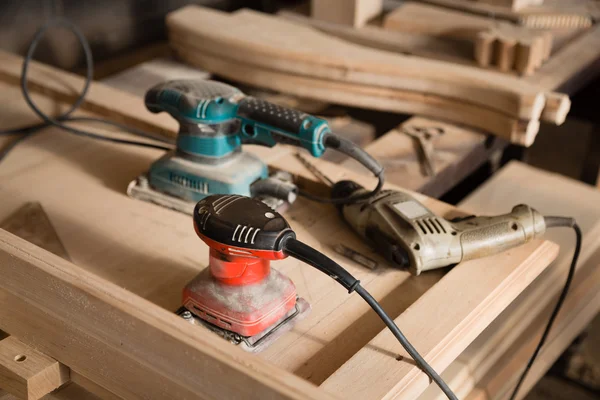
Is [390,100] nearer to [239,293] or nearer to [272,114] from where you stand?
[272,114]

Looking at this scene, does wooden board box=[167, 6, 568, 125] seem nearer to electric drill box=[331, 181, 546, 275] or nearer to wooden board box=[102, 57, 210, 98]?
wooden board box=[102, 57, 210, 98]

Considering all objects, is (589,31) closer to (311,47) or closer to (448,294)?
(311,47)

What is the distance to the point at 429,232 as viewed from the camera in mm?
921

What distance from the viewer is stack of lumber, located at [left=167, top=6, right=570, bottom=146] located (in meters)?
1.33

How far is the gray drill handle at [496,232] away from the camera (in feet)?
3.07

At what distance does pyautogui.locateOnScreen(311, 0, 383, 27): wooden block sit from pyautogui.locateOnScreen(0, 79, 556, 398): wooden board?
696mm

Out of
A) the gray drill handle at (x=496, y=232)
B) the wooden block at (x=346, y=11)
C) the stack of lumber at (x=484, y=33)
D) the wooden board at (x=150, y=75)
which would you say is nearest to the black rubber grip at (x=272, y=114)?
the gray drill handle at (x=496, y=232)

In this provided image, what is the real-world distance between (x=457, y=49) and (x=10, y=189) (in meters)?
1.02

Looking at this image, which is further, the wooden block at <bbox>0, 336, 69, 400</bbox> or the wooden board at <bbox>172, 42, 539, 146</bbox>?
the wooden board at <bbox>172, 42, 539, 146</bbox>

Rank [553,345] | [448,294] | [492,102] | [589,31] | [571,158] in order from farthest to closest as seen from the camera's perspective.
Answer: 1. [571,158]
2. [589,31]
3. [492,102]
4. [553,345]
5. [448,294]

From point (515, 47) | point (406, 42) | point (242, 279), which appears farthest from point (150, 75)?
point (242, 279)

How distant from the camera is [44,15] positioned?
5.74 feet

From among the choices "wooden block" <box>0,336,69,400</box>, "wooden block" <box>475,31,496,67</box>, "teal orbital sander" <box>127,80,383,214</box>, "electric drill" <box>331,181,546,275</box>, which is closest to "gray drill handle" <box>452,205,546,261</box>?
"electric drill" <box>331,181,546,275</box>

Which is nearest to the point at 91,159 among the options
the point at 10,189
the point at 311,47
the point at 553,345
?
the point at 10,189
